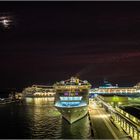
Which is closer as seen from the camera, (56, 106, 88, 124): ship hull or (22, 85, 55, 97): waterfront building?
(56, 106, 88, 124): ship hull

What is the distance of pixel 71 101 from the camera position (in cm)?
4322

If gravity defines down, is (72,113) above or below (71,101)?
below

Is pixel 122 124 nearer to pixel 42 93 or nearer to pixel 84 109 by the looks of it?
pixel 84 109

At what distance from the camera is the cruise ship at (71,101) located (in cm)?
4084

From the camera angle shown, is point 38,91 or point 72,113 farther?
point 38,91

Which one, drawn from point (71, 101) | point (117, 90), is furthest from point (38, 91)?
point (71, 101)

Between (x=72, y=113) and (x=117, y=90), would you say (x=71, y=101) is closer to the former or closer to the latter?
(x=72, y=113)

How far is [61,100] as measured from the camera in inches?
1752

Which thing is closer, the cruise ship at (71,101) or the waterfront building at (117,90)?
the cruise ship at (71,101)

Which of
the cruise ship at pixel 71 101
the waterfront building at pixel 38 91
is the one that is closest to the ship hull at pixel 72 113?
the cruise ship at pixel 71 101

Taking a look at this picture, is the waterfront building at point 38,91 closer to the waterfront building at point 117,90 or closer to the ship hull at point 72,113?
the waterfront building at point 117,90

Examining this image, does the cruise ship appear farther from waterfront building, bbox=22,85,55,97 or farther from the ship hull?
waterfront building, bbox=22,85,55,97

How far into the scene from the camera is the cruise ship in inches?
1608

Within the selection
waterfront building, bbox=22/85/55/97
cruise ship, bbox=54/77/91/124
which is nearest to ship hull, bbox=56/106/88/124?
cruise ship, bbox=54/77/91/124
